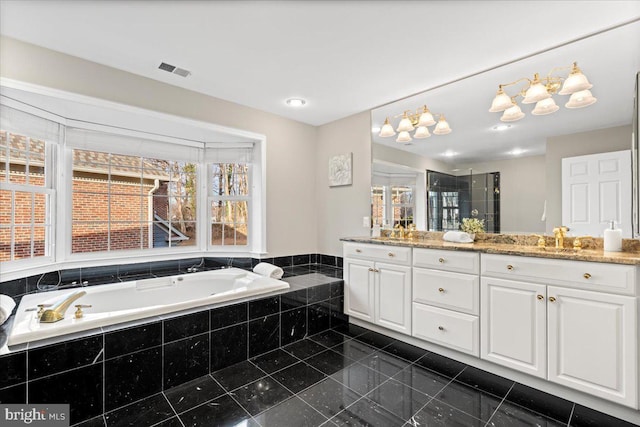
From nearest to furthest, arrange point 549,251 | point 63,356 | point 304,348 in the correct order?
point 63,356 < point 549,251 < point 304,348

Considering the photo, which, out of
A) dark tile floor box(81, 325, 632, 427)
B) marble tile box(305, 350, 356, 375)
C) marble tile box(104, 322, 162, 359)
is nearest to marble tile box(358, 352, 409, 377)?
dark tile floor box(81, 325, 632, 427)

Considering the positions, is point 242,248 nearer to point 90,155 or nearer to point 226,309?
point 226,309

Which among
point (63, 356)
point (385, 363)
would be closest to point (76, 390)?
point (63, 356)

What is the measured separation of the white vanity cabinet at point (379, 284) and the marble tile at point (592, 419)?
1.06 metres

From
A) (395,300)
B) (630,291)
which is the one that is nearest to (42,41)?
(395,300)

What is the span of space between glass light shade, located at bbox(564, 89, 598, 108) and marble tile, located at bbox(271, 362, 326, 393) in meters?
2.53

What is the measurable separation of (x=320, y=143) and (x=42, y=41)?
2622mm

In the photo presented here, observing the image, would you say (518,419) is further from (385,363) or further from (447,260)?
(447,260)

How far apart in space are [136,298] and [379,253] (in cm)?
215

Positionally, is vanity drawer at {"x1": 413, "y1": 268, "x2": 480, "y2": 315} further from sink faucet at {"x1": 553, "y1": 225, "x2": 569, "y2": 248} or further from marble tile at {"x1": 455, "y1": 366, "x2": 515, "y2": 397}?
sink faucet at {"x1": 553, "y1": 225, "x2": 569, "y2": 248}

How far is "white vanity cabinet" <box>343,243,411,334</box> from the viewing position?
2.48 metres

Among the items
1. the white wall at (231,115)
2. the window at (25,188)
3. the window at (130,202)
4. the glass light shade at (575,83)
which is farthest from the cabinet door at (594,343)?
the window at (25,188)

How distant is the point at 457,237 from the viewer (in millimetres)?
2520

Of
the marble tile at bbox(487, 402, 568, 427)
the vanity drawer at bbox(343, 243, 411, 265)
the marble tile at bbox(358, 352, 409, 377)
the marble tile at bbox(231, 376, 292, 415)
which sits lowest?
the marble tile at bbox(487, 402, 568, 427)
